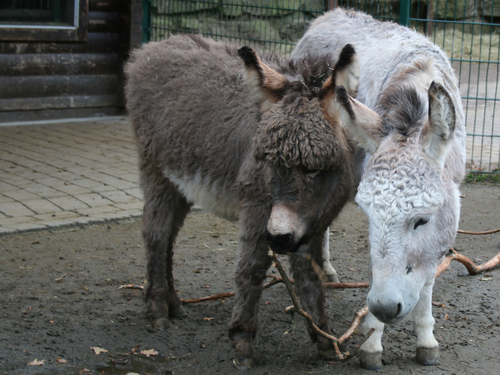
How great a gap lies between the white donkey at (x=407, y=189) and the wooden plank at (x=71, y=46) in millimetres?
7021

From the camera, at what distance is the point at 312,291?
3.40m

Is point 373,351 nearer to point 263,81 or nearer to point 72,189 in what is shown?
point 263,81

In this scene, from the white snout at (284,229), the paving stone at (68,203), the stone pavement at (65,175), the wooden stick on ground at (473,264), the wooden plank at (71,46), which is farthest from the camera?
the wooden plank at (71,46)

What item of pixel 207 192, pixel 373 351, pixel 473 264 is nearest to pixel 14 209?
pixel 207 192

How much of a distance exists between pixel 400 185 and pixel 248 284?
3.55 ft

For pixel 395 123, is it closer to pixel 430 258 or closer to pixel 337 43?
pixel 430 258

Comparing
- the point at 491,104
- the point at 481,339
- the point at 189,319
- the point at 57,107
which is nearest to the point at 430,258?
the point at 481,339

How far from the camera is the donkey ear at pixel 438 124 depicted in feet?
8.57

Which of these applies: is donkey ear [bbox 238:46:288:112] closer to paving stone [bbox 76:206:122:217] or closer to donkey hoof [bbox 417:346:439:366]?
donkey hoof [bbox 417:346:439:366]

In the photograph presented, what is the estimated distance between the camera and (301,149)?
9.28 ft

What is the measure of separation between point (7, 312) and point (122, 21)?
6880 millimetres

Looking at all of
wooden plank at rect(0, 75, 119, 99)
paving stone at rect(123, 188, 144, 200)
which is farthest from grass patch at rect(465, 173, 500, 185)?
wooden plank at rect(0, 75, 119, 99)

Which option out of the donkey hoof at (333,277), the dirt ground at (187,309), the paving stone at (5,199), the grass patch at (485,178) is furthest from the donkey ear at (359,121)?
the grass patch at (485,178)

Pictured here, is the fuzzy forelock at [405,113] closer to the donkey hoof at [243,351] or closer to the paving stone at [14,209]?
the donkey hoof at [243,351]
